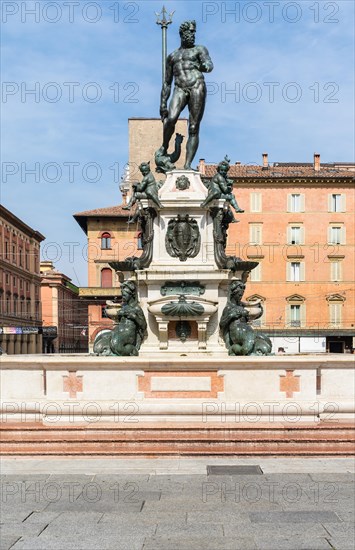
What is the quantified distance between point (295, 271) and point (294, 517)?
46.7 meters

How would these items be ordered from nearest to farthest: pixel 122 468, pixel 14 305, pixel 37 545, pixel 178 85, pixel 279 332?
pixel 37 545 < pixel 122 468 < pixel 178 85 < pixel 279 332 < pixel 14 305

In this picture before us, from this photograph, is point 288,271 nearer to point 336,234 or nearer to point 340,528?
point 336,234

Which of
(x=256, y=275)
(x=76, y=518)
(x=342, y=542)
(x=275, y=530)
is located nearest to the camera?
(x=342, y=542)

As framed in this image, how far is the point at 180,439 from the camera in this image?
952 centimetres

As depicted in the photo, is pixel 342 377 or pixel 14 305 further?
pixel 14 305

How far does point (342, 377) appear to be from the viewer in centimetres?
1028

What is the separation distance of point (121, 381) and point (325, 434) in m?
3.21

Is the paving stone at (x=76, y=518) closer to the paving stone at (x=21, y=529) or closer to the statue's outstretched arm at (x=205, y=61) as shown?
the paving stone at (x=21, y=529)

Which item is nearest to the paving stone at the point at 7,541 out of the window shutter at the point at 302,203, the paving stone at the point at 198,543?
the paving stone at the point at 198,543

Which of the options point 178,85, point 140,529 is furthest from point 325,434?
point 178,85

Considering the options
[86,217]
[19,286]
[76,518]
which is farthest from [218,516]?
[19,286]

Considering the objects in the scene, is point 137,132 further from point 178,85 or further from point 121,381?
point 121,381

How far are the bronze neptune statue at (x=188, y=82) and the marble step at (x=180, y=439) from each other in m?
7.05

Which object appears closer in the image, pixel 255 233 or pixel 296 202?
pixel 255 233
